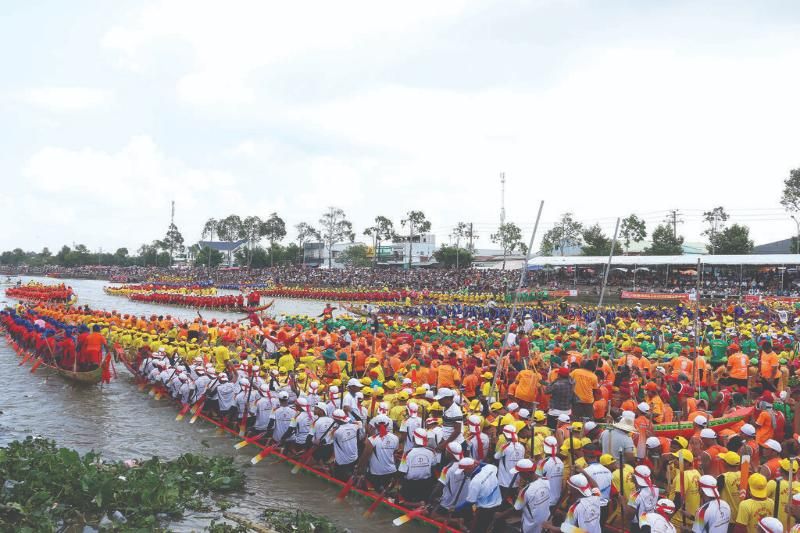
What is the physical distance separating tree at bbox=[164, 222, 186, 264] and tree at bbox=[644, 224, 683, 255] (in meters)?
98.8

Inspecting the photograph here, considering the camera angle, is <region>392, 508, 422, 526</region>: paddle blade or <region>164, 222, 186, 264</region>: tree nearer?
<region>392, 508, 422, 526</region>: paddle blade

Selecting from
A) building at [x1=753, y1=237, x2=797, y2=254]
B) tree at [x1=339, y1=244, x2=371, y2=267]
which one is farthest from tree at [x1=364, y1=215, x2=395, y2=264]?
building at [x1=753, y1=237, x2=797, y2=254]

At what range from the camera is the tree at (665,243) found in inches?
2522

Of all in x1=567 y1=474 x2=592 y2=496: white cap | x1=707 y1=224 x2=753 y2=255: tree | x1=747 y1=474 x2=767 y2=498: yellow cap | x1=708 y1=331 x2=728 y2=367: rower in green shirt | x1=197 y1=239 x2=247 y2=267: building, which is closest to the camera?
x1=747 y1=474 x2=767 y2=498: yellow cap

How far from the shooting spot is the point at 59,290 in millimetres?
47500

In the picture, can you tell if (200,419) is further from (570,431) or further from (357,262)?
(357,262)

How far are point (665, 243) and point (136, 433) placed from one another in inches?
2424

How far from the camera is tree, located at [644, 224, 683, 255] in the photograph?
64062mm

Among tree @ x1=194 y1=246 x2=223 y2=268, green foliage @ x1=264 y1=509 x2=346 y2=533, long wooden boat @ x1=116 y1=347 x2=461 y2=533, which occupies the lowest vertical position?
green foliage @ x1=264 y1=509 x2=346 y2=533

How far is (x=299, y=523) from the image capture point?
834 centimetres

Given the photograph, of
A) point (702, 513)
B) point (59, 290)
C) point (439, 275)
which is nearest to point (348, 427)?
point (702, 513)

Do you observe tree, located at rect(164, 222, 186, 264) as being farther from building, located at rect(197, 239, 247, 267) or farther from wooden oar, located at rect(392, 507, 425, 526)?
wooden oar, located at rect(392, 507, 425, 526)

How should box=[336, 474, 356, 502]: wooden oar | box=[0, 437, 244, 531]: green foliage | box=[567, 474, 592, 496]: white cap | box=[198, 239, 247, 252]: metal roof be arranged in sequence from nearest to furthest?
box=[567, 474, 592, 496]: white cap, box=[0, 437, 244, 531]: green foliage, box=[336, 474, 356, 502]: wooden oar, box=[198, 239, 247, 252]: metal roof

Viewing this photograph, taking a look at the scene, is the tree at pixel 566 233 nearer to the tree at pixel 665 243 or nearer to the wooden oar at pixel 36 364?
the tree at pixel 665 243
